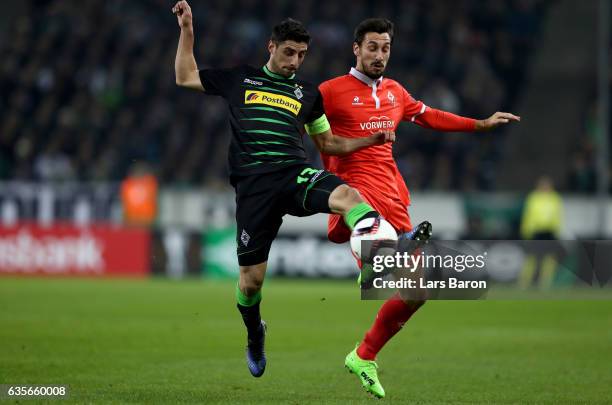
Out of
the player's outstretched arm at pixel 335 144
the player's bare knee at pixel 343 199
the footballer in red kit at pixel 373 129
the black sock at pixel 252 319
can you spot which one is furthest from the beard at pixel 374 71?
the black sock at pixel 252 319

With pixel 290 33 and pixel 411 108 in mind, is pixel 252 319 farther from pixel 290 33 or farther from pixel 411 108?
pixel 290 33

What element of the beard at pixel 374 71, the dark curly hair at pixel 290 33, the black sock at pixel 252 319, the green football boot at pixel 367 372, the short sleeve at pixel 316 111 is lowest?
the green football boot at pixel 367 372

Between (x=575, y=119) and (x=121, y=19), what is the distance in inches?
441

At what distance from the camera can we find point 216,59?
25953mm

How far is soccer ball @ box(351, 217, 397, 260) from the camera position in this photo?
262 inches

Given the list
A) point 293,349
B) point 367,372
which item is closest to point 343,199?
point 367,372

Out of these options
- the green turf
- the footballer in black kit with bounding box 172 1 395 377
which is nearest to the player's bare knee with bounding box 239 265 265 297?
the footballer in black kit with bounding box 172 1 395 377

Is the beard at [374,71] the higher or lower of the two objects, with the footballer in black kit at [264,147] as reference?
higher

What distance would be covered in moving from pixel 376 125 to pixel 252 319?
171 centimetres

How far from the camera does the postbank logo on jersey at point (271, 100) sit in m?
7.60

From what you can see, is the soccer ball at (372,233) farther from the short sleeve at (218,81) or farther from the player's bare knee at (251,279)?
the short sleeve at (218,81)

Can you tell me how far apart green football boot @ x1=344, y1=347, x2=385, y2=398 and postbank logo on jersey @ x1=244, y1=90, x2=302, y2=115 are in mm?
1858

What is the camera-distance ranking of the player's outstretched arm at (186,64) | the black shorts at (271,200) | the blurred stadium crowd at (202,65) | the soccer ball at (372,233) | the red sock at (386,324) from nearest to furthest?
the soccer ball at (372,233), the black shorts at (271,200), the player's outstretched arm at (186,64), the red sock at (386,324), the blurred stadium crowd at (202,65)

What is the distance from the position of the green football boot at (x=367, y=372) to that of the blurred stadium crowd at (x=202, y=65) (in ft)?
50.1
